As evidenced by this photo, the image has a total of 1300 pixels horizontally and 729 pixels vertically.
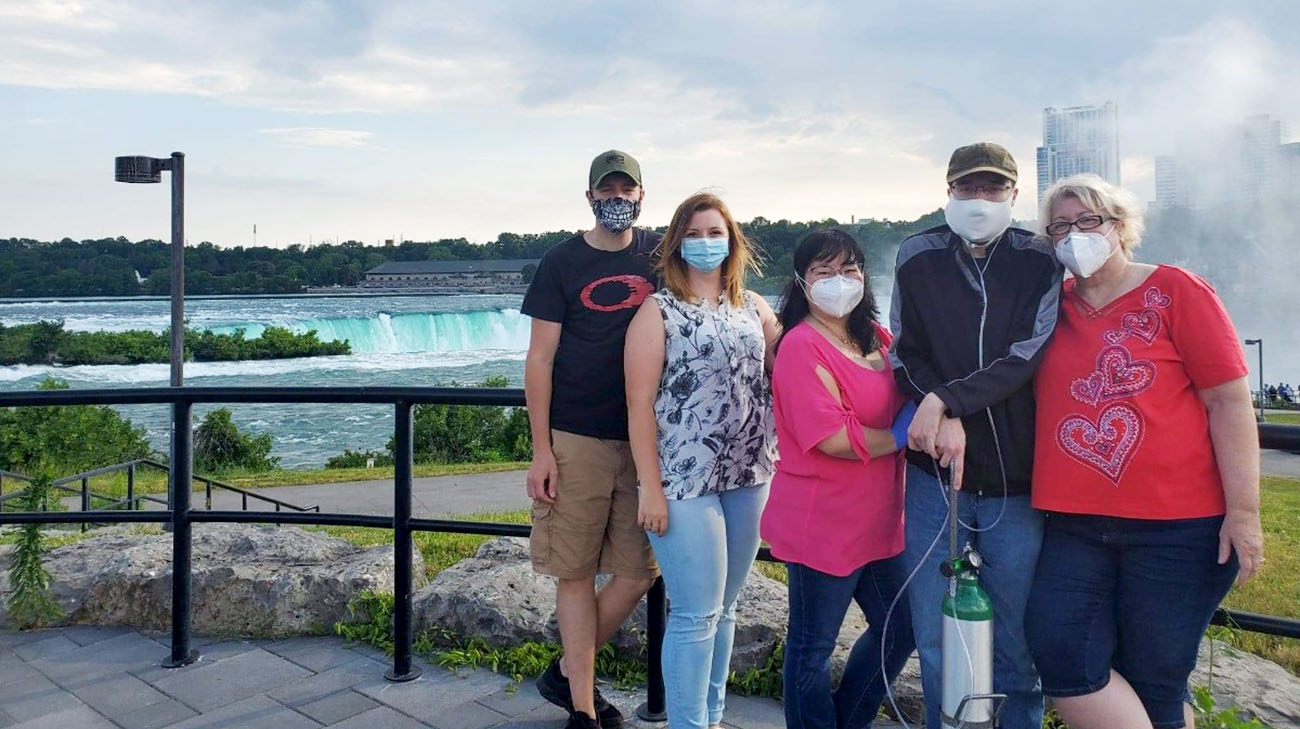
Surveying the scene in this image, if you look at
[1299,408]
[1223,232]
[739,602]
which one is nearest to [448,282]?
[1299,408]

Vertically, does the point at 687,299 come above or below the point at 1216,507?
above

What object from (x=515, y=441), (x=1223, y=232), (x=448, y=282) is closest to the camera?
(x=515, y=441)

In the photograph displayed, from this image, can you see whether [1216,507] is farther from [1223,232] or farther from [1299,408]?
[1223,232]

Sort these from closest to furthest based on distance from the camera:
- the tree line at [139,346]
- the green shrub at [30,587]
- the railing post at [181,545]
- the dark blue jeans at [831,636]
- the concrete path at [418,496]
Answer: the dark blue jeans at [831,636] → the railing post at [181,545] → the green shrub at [30,587] → the concrete path at [418,496] → the tree line at [139,346]

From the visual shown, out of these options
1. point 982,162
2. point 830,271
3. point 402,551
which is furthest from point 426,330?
point 982,162

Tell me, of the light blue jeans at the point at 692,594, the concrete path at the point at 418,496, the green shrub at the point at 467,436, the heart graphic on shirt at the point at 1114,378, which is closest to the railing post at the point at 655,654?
the light blue jeans at the point at 692,594

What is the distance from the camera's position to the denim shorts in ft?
7.39

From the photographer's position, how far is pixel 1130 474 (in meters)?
2.23

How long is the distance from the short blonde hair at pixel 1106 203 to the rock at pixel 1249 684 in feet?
4.92

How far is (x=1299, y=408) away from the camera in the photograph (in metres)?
51.5

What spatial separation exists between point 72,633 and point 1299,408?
60.1 metres

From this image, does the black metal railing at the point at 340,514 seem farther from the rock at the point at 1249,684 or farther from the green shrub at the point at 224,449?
the green shrub at the point at 224,449

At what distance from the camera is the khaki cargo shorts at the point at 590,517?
2973 mm

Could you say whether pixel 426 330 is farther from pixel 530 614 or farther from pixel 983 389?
pixel 983 389
